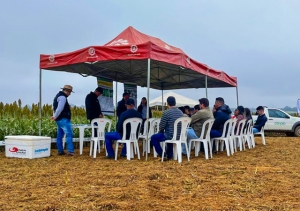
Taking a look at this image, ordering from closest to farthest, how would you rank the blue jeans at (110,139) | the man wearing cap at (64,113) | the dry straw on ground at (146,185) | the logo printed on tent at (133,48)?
1. the dry straw on ground at (146,185)
2. the logo printed on tent at (133,48)
3. the blue jeans at (110,139)
4. the man wearing cap at (64,113)

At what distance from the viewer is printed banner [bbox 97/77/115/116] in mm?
10766

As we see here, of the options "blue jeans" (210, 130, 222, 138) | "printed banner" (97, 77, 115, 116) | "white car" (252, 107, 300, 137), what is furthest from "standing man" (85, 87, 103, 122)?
"white car" (252, 107, 300, 137)

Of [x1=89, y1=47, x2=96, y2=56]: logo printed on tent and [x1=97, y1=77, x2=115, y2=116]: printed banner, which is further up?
[x1=89, y1=47, x2=96, y2=56]: logo printed on tent

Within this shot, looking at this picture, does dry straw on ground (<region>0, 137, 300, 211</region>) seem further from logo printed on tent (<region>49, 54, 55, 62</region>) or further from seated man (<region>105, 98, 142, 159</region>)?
logo printed on tent (<region>49, 54, 55, 62</region>)

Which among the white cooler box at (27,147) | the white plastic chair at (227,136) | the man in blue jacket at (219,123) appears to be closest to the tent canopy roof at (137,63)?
the man in blue jacket at (219,123)

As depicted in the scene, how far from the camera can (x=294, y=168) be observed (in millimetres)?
6809

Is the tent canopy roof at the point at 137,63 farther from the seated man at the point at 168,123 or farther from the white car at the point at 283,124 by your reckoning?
the white car at the point at 283,124

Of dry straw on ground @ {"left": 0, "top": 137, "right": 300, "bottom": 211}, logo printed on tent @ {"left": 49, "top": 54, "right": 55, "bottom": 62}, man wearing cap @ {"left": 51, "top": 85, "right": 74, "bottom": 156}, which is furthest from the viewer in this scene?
logo printed on tent @ {"left": 49, "top": 54, "right": 55, "bottom": 62}

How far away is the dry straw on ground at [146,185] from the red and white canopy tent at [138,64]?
7.20 ft

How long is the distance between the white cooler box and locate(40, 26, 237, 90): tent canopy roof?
190 centimetres

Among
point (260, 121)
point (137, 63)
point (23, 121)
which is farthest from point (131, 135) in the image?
point (260, 121)

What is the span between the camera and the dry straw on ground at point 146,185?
13.5ft

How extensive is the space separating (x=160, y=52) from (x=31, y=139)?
3391mm

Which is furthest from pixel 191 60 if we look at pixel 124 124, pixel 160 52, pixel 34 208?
pixel 34 208
